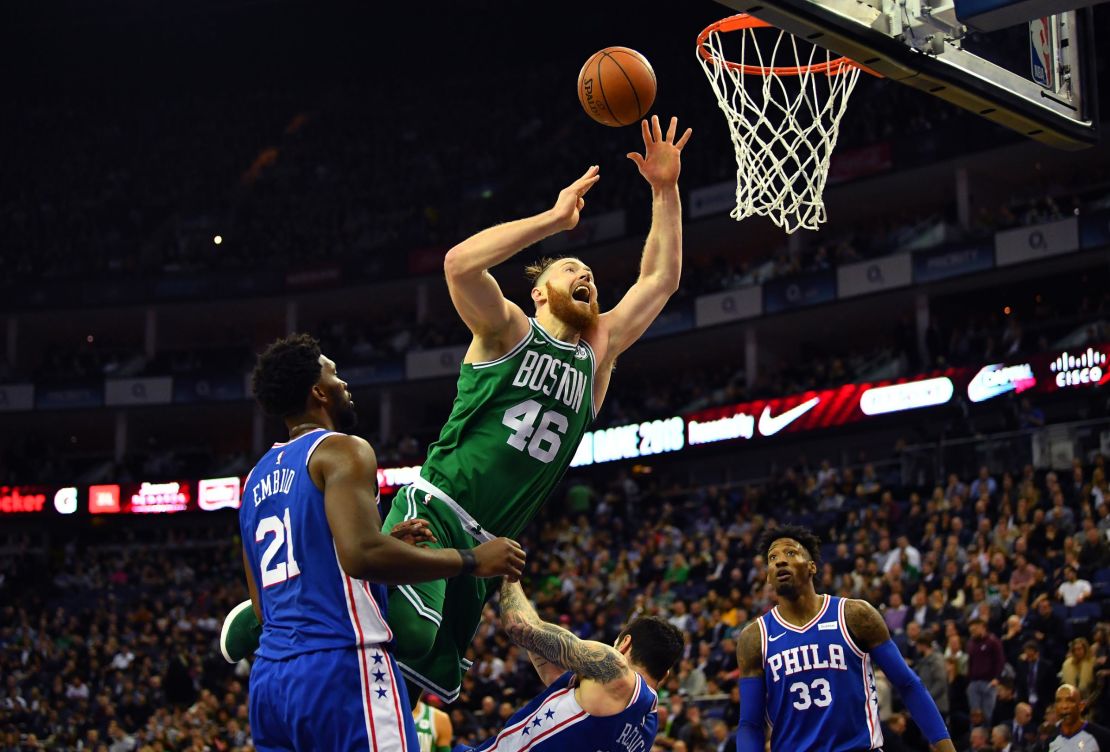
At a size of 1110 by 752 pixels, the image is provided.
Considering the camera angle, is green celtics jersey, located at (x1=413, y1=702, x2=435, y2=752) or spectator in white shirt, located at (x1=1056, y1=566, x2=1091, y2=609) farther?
spectator in white shirt, located at (x1=1056, y1=566, x2=1091, y2=609)

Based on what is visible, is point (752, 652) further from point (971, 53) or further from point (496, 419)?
point (971, 53)

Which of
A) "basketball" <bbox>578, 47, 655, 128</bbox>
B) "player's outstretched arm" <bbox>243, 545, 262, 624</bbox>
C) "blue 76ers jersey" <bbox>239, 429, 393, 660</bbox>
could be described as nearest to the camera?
"blue 76ers jersey" <bbox>239, 429, 393, 660</bbox>

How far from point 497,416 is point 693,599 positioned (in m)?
17.0

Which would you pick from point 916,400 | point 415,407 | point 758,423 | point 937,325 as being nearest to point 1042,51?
point 916,400

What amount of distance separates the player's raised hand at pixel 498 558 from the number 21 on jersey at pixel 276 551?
0.59 meters

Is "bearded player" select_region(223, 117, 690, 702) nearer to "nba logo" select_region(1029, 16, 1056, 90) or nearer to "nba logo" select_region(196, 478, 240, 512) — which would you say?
"nba logo" select_region(1029, 16, 1056, 90)

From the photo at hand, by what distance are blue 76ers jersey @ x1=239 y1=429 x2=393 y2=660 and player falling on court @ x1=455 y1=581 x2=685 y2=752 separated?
1338 millimetres

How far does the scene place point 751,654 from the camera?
7.05m

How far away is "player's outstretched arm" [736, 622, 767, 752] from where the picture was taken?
6859mm

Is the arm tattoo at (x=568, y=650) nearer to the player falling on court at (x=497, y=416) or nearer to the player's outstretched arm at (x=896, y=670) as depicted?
the player falling on court at (x=497, y=416)

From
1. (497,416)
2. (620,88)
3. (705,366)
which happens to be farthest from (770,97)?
(705,366)

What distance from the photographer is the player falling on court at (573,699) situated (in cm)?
547

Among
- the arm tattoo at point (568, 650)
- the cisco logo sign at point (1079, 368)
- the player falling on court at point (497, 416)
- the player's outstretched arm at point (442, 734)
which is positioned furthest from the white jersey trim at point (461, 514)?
the cisco logo sign at point (1079, 368)

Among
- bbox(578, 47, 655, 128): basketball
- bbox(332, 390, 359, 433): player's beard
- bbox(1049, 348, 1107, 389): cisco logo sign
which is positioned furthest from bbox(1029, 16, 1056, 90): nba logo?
bbox(1049, 348, 1107, 389): cisco logo sign
